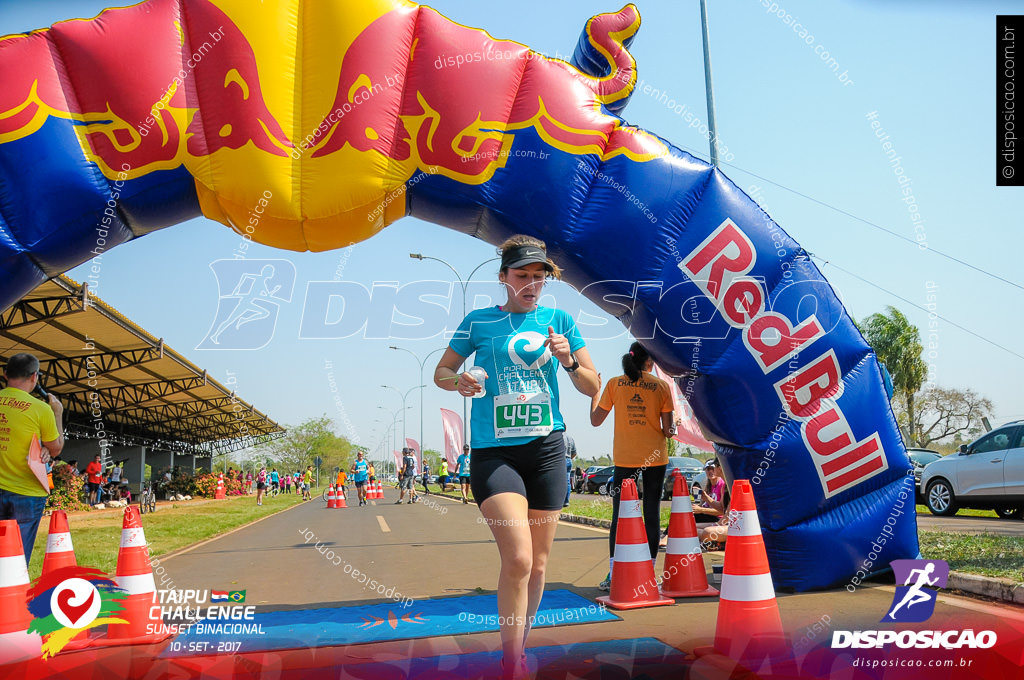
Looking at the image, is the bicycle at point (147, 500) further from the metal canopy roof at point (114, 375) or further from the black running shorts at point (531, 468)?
the black running shorts at point (531, 468)

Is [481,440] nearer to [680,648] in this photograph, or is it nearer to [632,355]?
[680,648]

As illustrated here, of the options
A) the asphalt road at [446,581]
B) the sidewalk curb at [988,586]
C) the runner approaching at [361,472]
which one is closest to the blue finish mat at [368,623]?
the asphalt road at [446,581]

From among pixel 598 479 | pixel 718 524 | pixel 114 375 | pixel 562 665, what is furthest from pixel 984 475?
pixel 114 375

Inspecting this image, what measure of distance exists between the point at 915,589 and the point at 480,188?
13.2 feet

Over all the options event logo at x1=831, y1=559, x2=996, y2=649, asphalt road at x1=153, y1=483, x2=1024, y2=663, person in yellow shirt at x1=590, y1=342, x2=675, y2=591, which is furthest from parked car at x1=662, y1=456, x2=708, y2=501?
event logo at x1=831, y1=559, x2=996, y2=649

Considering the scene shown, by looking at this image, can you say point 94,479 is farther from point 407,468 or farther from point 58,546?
point 58,546

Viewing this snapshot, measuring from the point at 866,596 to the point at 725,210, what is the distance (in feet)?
9.79

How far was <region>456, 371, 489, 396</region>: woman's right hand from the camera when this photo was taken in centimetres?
320

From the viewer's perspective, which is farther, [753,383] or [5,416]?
[753,383]

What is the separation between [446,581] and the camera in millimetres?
6512

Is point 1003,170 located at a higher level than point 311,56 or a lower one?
lower

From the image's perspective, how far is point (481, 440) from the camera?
10.8 feet

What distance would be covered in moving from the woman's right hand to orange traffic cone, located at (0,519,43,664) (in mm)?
2678

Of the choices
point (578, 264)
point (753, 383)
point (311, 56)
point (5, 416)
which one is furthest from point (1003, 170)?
point (5, 416)
